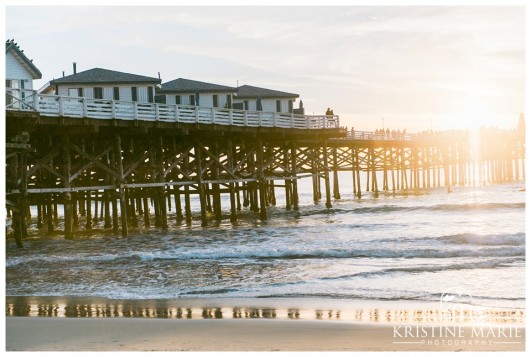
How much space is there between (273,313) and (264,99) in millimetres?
28625

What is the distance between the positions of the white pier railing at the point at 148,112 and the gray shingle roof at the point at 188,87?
3.01 m

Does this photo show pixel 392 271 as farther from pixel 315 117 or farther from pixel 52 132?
pixel 315 117

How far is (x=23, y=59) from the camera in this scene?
23.6 m

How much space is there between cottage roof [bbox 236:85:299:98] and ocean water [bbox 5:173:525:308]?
398 inches

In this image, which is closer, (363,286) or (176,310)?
(176,310)

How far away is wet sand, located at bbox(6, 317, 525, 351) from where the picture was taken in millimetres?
9102

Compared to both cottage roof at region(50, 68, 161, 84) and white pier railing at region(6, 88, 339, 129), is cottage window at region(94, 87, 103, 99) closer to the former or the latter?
cottage roof at region(50, 68, 161, 84)

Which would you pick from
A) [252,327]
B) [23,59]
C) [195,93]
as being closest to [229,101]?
[195,93]

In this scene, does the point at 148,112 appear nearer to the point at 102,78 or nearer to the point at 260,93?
the point at 102,78

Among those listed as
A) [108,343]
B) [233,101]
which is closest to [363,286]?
[108,343]

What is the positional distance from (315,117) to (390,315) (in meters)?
25.4

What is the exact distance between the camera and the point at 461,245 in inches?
830

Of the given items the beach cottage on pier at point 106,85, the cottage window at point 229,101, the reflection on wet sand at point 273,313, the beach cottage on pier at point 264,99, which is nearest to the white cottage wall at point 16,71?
the beach cottage on pier at point 106,85

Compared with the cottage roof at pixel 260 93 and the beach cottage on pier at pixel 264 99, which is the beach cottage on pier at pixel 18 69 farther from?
the cottage roof at pixel 260 93
